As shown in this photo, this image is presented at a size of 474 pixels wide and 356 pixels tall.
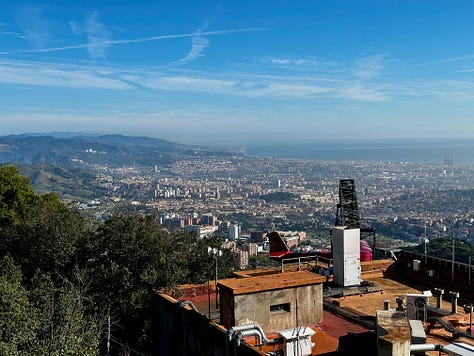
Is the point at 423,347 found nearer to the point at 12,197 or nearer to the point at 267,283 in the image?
the point at 267,283

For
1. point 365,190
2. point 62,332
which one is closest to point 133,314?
point 62,332

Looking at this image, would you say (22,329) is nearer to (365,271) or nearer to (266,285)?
(266,285)

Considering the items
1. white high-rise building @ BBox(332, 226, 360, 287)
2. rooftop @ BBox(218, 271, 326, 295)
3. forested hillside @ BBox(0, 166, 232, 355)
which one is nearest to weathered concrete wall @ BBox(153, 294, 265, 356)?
rooftop @ BBox(218, 271, 326, 295)

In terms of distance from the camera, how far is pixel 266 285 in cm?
1034

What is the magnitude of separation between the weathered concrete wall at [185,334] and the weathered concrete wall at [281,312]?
503 mm

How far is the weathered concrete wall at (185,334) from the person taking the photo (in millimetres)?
9656

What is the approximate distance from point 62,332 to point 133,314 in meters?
4.00

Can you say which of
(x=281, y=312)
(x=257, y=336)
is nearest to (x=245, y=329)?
(x=257, y=336)

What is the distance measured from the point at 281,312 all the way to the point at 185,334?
232 centimetres

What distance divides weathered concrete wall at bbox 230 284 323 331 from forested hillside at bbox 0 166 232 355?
3.37 meters

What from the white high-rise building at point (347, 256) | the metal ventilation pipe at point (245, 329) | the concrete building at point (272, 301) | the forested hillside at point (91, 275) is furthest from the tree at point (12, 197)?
the metal ventilation pipe at point (245, 329)

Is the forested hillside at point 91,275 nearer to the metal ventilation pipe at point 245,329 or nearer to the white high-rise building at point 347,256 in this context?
the metal ventilation pipe at point 245,329

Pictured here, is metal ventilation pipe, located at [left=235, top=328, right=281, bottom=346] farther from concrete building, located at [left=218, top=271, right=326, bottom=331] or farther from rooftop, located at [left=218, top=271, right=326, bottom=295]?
rooftop, located at [left=218, top=271, right=326, bottom=295]

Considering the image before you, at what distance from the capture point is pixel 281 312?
10.6 m
